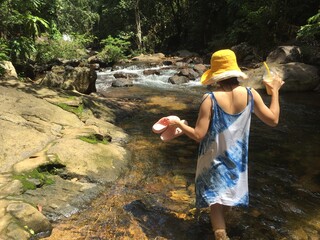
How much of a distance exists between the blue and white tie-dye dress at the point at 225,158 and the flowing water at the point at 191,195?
0.67 metres

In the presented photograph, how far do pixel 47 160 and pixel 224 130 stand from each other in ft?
8.74

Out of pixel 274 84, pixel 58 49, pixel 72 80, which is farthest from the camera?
pixel 58 49

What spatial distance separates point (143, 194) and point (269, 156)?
2.56 meters

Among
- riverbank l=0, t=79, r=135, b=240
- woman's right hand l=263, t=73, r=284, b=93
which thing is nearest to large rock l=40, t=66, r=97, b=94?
riverbank l=0, t=79, r=135, b=240

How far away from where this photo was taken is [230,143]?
295 centimetres

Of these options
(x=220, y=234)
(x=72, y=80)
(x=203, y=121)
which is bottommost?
(x=220, y=234)

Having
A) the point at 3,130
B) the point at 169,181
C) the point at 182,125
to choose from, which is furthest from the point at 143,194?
the point at 3,130

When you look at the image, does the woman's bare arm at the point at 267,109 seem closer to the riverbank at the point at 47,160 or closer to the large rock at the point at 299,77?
the riverbank at the point at 47,160

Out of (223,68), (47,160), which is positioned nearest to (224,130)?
(223,68)

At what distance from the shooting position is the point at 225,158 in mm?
2971

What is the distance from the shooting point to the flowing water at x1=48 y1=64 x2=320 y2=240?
11.5 ft

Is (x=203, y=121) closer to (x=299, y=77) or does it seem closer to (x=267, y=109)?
(x=267, y=109)

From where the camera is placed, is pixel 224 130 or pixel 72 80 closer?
pixel 224 130

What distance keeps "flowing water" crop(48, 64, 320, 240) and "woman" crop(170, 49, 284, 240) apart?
0.66 meters
